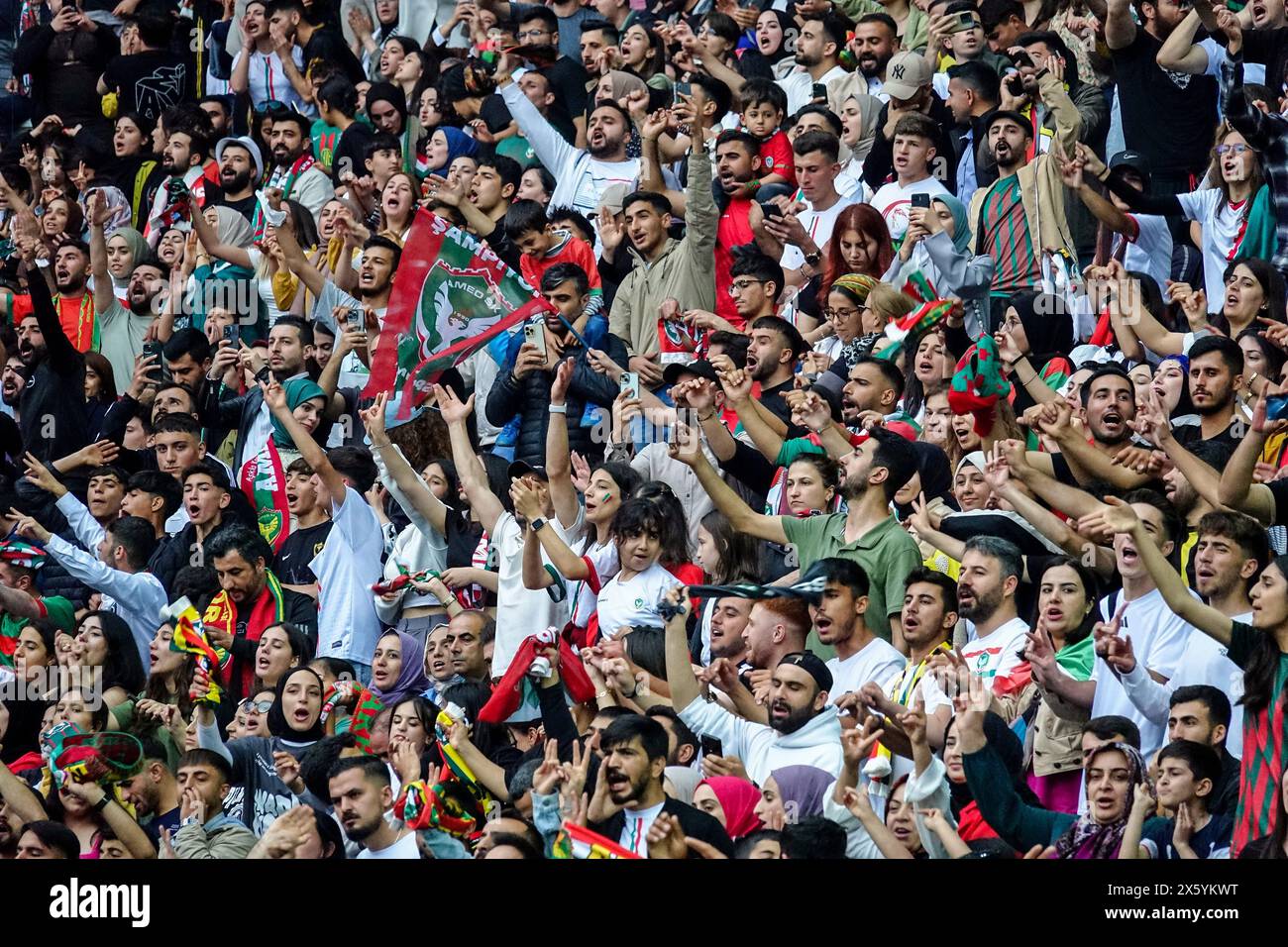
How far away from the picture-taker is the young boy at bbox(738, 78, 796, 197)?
43.2 feet

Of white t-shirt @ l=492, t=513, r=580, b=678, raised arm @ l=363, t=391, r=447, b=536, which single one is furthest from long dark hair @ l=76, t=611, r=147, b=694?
white t-shirt @ l=492, t=513, r=580, b=678

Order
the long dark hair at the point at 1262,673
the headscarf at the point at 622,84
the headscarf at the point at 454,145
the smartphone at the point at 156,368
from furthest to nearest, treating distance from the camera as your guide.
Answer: the headscarf at the point at 454,145
the headscarf at the point at 622,84
the smartphone at the point at 156,368
the long dark hair at the point at 1262,673

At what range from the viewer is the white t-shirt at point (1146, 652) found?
8.51 meters

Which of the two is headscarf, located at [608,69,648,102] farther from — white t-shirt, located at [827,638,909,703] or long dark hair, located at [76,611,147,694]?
white t-shirt, located at [827,638,909,703]

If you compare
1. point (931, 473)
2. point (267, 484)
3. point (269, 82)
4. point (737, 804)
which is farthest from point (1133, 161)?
point (269, 82)

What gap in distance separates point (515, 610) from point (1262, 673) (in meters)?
3.41

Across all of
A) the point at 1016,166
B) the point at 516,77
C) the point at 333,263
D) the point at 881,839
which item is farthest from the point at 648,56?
the point at 881,839

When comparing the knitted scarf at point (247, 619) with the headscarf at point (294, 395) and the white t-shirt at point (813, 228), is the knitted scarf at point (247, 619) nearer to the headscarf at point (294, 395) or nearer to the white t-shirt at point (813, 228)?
the headscarf at point (294, 395)

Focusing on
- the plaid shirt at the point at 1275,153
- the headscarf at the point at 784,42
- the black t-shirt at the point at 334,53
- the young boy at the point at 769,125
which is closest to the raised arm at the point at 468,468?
the young boy at the point at 769,125

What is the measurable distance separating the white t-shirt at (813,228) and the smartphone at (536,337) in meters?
1.33

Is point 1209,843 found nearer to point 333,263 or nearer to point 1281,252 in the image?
point 1281,252

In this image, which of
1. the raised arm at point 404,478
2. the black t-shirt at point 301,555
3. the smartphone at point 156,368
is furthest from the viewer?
the smartphone at point 156,368

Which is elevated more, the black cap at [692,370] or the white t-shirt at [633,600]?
the black cap at [692,370]

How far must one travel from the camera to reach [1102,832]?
7891mm
